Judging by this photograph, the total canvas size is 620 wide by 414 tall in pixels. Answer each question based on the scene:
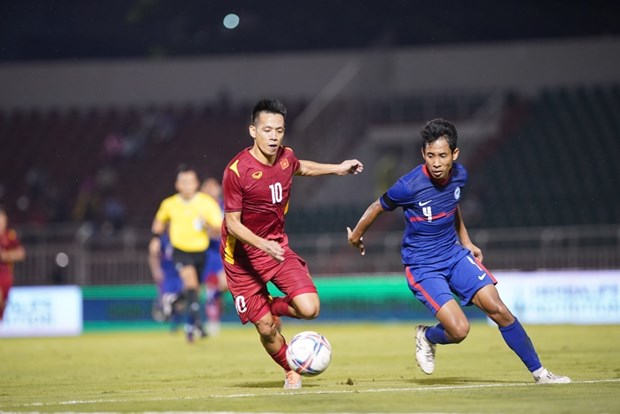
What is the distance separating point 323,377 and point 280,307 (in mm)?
1746

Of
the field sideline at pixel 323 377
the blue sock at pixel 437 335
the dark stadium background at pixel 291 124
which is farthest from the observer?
the dark stadium background at pixel 291 124

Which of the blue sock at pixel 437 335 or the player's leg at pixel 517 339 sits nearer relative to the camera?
the player's leg at pixel 517 339

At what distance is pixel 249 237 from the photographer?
9648 mm

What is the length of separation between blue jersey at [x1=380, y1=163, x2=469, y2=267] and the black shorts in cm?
850

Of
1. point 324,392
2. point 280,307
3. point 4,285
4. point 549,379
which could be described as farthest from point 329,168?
point 4,285

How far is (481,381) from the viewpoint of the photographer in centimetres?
1062

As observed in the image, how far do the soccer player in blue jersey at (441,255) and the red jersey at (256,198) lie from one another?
0.67 m

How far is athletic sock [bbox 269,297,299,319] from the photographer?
1028 centimetres

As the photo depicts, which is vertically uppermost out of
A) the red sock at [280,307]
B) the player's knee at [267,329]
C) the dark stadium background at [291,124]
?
the dark stadium background at [291,124]

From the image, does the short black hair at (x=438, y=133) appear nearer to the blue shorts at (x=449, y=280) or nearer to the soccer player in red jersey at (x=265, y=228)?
the soccer player in red jersey at (x=265, y=228)

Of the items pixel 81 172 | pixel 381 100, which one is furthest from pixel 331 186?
pixel 81 172

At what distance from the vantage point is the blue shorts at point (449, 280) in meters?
10.3

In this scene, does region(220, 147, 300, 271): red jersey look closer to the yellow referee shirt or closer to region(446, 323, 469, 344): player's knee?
region(446, 323, 469, 344): player's knee

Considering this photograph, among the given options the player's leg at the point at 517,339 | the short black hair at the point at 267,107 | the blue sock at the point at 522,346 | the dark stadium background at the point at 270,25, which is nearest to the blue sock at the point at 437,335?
the player's leg at the point at 517,339
